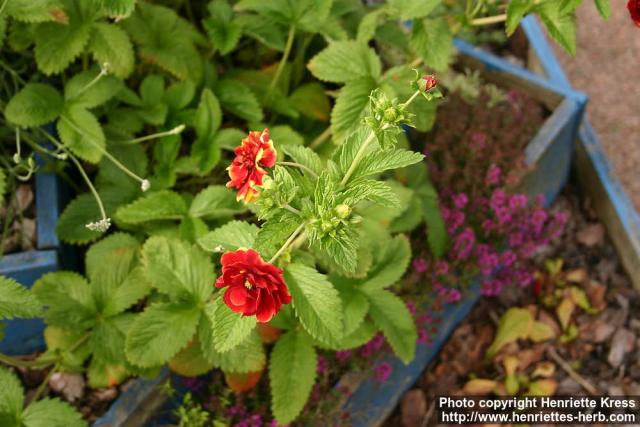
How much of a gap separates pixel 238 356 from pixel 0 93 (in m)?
1.06

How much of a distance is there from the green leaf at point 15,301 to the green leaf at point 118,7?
661 mm

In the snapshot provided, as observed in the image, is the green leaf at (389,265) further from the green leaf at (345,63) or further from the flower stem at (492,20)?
the flower stem at (492,20)

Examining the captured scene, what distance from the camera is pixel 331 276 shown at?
5.99 ft

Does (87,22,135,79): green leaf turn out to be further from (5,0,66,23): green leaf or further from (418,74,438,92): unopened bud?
(418,74,438,92): unopened bud

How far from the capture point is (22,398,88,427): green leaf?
5.21 ft

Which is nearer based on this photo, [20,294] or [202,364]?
[20,294]

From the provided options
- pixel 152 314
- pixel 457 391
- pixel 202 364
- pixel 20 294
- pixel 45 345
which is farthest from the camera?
pixel 457 391

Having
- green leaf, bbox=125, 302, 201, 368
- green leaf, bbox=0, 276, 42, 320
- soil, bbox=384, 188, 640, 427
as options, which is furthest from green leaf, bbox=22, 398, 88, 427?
soil, bbox=384, 188, 640, 427

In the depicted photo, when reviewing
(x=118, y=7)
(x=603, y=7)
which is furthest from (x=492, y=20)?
(x=118, y=7)

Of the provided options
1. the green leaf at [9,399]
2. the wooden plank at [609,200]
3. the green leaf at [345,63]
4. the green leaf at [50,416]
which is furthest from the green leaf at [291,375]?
the wooden plank at [609,200]

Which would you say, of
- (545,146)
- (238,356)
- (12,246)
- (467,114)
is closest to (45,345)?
(12,246)

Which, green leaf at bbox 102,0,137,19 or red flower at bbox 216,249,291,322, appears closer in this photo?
red flower at bbox 216,249,291,322

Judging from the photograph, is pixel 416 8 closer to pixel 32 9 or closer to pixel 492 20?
pixel 492 20

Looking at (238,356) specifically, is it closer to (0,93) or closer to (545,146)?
(0,93)
